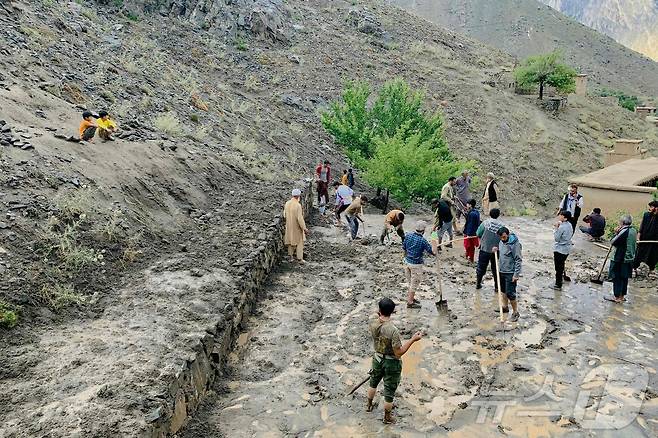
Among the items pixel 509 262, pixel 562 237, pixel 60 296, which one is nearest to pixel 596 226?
pixel 562 237

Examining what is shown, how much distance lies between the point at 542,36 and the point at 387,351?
3247 inches

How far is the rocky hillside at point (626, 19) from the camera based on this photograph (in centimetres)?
12456

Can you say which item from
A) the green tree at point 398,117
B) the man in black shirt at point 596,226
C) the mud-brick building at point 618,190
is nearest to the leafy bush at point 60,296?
the man in black shirt at point 596,226

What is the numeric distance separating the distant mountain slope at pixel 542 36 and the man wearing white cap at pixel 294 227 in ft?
216

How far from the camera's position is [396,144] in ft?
57.3

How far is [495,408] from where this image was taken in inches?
241

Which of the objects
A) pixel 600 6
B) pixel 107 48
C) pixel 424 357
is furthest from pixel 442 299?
pixel 600 6

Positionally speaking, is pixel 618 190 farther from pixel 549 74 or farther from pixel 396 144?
pixel 549 74

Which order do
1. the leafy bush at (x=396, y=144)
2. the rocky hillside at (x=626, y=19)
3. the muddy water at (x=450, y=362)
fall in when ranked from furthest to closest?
the rocky hillside at (x=626, y=19), the leafy bush at (x=396, y=144), the muddy water at (x=450, y=362)

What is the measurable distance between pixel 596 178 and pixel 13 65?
51.2 ft

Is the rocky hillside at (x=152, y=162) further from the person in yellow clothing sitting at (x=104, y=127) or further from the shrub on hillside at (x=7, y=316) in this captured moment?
the person in yellow clothing sitting at (x=104, y=127)

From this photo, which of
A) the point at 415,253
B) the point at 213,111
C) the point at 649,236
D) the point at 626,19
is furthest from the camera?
the point at 626,19

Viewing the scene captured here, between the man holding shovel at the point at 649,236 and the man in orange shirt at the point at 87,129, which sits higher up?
the man in orange shirt at the point at 87,129

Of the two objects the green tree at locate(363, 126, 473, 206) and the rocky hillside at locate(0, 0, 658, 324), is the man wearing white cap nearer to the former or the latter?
the rocky hillside at locate(0, 0, 658, 324)
